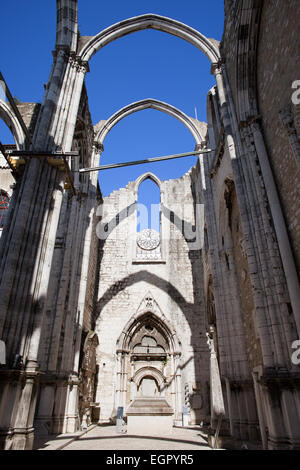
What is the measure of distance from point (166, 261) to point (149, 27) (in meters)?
10.3

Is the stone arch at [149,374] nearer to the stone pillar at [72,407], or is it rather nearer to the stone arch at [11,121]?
the stone pillar at [72,407]

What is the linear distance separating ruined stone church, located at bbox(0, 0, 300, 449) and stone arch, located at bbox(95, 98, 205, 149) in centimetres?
7

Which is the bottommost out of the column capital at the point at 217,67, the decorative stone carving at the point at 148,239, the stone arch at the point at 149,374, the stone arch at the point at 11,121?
the stone arch at the point at 149,374

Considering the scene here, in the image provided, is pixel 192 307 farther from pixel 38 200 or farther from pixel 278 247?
Result: pixel 38 200

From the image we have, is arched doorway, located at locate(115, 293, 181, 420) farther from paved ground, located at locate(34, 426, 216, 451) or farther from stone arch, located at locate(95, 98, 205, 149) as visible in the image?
stone arch, located at locate(95, 98, 205, 149)

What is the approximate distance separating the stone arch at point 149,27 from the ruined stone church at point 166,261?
6 centimetres

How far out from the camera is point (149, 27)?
1159 cm

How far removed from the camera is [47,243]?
619cm

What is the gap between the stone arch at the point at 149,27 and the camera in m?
9.89

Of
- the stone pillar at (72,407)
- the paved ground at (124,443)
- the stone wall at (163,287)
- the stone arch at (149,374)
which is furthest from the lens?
the stone arch at (149,374)

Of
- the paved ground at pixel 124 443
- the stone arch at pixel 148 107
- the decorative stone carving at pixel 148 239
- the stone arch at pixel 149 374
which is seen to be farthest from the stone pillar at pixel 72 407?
the stone arch at pixel 148 107

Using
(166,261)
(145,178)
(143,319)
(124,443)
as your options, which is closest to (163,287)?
(166,261)

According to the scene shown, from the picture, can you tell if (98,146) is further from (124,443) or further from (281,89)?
(124,443)
